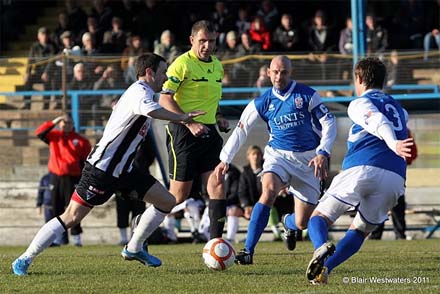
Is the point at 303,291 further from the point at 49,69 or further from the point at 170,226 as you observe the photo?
the point at 49,69

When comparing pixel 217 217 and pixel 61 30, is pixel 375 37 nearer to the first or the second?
pixel 61 30

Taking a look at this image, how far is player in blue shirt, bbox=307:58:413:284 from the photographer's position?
8.54 m

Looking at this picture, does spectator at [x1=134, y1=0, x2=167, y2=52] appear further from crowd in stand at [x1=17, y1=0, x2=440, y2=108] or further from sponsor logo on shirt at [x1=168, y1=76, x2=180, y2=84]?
sponsor logo on shirt at [x1=168, y1=76, x2=180, y2=84]

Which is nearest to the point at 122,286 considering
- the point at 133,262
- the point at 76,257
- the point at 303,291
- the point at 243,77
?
the point at 303,291

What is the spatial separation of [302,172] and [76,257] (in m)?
3.13

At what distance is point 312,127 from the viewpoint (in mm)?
11141

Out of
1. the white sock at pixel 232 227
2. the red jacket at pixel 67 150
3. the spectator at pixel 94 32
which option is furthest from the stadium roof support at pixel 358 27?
the spectator at pixel 94 32

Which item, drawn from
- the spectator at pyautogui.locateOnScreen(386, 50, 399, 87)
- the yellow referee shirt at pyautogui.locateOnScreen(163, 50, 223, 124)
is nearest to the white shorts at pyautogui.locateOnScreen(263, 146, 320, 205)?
the yellow referee shirt at pyautogui.locateOnScreen(163, 50, 223, 124)

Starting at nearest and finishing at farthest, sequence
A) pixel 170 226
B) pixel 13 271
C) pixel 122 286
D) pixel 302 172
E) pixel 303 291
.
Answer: pixel 303 291
pixel 122 286
pixel 13 271
pixel 302 172
pixel 170 226

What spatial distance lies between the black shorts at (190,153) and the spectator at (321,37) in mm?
9691

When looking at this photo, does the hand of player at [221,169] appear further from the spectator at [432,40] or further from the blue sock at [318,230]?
the spectator at [432,40]

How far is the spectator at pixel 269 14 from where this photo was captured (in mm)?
21750

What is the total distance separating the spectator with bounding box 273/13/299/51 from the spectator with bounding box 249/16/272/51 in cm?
19

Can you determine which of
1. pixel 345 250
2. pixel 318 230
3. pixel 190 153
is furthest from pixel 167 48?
pixel 345 250
